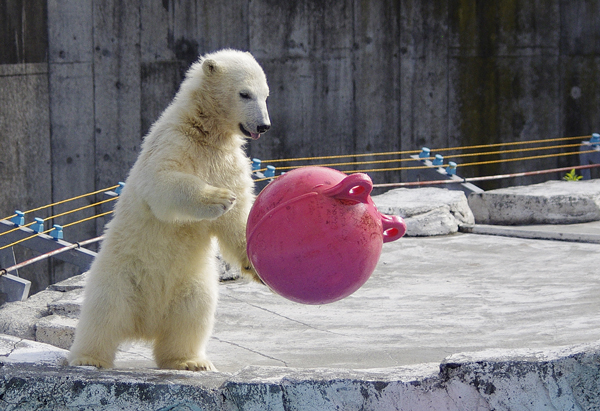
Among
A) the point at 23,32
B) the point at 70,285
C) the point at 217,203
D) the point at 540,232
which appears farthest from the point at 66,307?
the point at 23,32

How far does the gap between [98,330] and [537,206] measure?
183 inches

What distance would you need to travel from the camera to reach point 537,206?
6754 mm

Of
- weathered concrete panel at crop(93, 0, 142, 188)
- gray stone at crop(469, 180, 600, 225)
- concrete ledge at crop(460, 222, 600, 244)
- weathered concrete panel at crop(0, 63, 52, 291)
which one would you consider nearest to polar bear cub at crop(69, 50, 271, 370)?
concrete ledge at crop(460, 222, 600, 244)

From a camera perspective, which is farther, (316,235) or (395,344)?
(395,344)

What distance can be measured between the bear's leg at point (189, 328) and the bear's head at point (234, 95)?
69cm

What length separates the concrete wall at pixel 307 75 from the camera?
8.02 m

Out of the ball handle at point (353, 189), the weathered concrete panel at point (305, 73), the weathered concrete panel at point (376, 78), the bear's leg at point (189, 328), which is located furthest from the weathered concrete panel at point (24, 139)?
the ball handle at point (353, 189)

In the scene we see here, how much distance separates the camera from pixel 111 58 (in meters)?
8.14

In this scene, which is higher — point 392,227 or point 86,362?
point 392,227

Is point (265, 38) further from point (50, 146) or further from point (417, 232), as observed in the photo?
point (417, 232)

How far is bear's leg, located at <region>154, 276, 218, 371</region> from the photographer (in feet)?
10.8

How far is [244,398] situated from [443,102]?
7.13m

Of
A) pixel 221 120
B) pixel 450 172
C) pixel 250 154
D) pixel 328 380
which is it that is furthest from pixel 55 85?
pixel 328 380

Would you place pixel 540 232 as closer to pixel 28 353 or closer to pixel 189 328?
pixel 189 328
